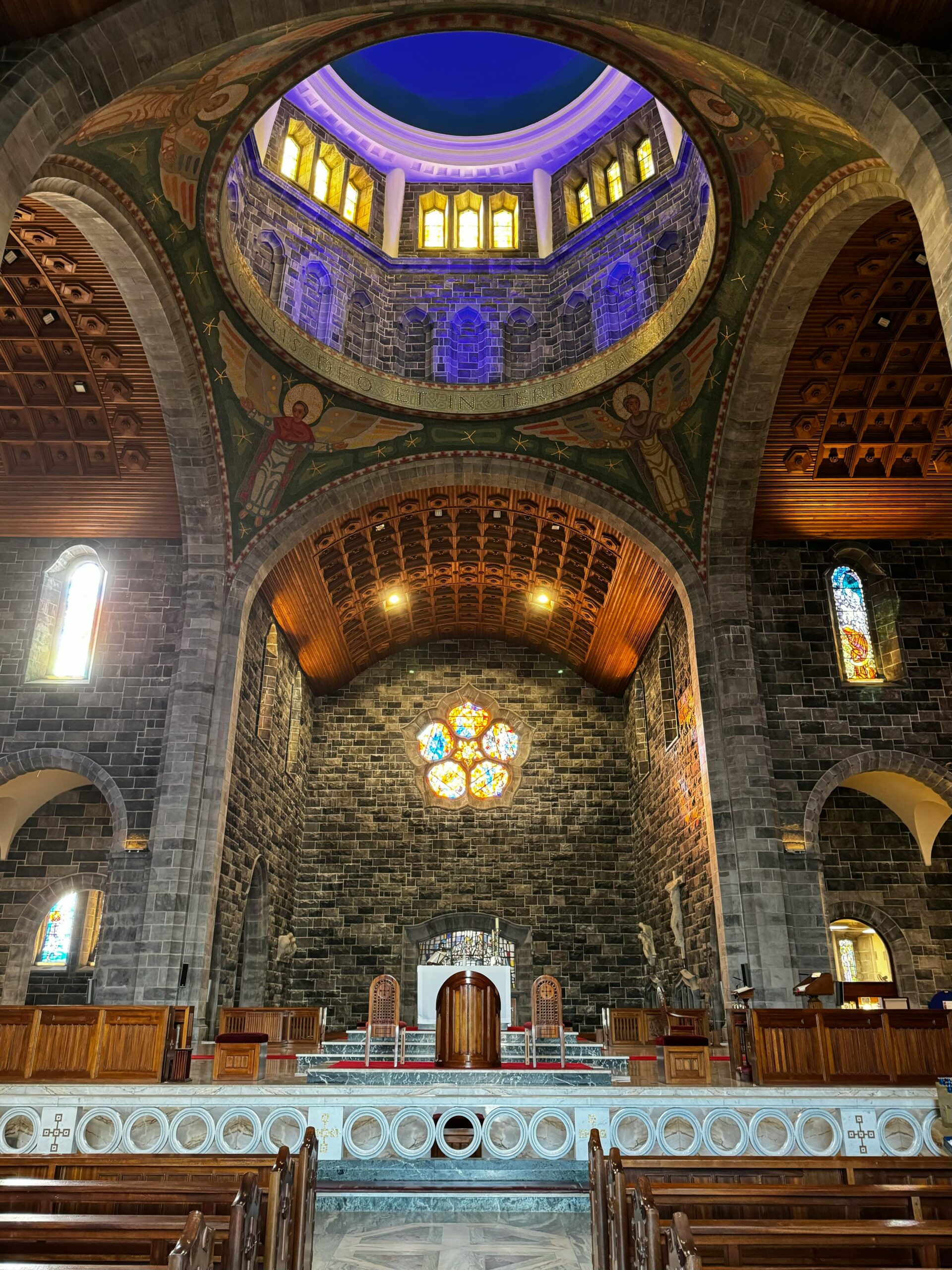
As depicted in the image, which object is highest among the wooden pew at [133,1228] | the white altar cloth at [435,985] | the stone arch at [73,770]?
the stone arch at [73,770]

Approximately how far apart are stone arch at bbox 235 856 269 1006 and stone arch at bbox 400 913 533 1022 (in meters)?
3.22

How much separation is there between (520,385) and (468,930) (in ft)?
37.0

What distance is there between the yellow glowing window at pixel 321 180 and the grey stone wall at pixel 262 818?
687cm

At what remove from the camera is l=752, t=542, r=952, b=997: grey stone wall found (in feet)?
42.4

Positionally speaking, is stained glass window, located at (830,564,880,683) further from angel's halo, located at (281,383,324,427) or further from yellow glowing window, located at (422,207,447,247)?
yellow glowing window, located at (422,207,447,247)

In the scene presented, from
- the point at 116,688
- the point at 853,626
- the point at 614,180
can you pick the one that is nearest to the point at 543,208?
the point at 614,180

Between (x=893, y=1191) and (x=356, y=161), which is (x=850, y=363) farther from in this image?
(x=893, y=1191)

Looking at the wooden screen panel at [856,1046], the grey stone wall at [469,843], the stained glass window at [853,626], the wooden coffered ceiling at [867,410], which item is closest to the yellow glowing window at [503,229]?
the wooden coffered ceiling at [867,410]

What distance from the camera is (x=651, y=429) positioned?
13.4 m

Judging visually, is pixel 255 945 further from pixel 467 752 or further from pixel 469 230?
pixel 469 230

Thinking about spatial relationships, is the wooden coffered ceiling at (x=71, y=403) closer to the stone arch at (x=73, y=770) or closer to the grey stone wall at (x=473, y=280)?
the grey stone wall at (x=473, y=280)

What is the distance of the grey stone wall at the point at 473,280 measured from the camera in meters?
13.9

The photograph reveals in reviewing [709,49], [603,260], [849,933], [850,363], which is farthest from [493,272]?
[849,933]

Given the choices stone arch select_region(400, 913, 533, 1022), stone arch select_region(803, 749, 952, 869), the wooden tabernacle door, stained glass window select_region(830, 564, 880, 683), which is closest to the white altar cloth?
stone arch select_region(400, 913, 533, 1022)
